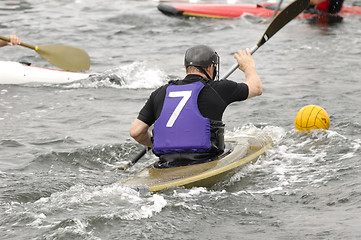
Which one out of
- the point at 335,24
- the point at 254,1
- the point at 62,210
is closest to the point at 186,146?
the point at 62,210

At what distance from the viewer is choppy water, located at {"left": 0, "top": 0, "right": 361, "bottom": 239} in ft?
16.3

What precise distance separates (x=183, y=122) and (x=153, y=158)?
5.70 ft

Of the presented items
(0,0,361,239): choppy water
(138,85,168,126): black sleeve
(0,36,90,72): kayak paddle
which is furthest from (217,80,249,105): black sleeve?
(0,36,90,72): kayak paddle

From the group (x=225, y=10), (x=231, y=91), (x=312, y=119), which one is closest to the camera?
(x=231, y=91)

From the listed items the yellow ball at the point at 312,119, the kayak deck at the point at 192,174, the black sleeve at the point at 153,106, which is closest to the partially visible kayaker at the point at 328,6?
the yellow ball at the point at 312,119

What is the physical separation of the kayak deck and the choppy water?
81 mm

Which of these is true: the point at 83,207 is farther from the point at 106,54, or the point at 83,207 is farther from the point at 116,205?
the point at 106,54

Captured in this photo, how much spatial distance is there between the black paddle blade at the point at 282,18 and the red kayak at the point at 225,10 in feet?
30.8

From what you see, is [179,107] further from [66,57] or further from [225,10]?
[225,10]

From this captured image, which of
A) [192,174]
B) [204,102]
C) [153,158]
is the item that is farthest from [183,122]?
[153,158]

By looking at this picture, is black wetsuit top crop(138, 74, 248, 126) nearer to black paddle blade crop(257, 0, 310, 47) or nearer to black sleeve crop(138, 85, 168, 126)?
black sleeve crop(138, 85, 168, 126)

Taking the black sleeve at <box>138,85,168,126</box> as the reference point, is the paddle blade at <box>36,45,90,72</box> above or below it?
below

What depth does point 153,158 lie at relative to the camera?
7277 mm

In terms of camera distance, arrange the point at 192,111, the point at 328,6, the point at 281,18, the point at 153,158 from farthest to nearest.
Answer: the point at 328,6
the point at 281,18
the point at 153,158
the point at 192,111
